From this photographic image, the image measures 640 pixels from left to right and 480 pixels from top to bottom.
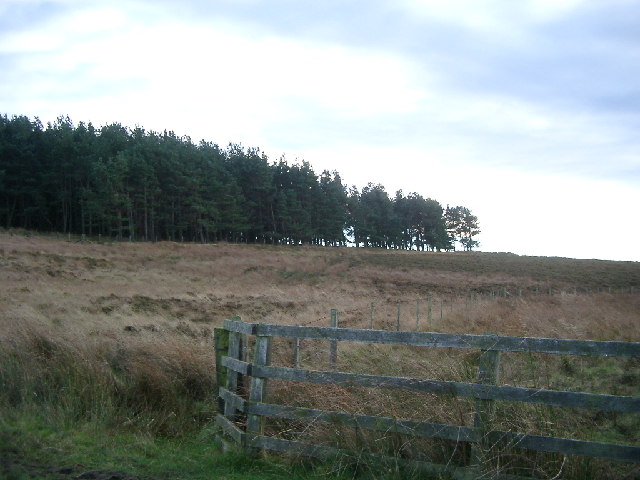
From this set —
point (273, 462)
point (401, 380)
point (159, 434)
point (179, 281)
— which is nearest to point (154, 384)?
point (159, 434)

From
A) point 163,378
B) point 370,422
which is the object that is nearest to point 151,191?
point 163,378

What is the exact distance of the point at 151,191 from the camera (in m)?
72.5

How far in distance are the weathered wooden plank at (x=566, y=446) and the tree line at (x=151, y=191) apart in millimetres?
66433

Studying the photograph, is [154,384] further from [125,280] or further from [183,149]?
[183,149]

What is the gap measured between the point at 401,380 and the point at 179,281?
1217 inches

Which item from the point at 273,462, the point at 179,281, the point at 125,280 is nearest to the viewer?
the point at 273,462

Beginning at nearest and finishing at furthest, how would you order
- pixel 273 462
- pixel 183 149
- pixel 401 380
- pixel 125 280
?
1. pixel 401 380
2. pixel 273 462
3. pixel 125 280
4. pixel 183 149

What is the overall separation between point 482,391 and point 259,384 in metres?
2.54

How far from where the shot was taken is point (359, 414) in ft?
20.1

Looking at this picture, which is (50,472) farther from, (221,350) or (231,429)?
(221,350)

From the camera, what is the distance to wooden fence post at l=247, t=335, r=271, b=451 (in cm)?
680

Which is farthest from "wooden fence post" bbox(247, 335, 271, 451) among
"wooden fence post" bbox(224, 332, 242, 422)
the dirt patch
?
the dirt patch

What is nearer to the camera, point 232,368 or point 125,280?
point 232,368

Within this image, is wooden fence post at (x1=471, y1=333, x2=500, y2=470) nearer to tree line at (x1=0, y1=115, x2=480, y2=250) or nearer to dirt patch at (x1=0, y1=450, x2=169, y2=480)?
dirt patch at (x1=0, y1=450, x2=169, y2=480)
